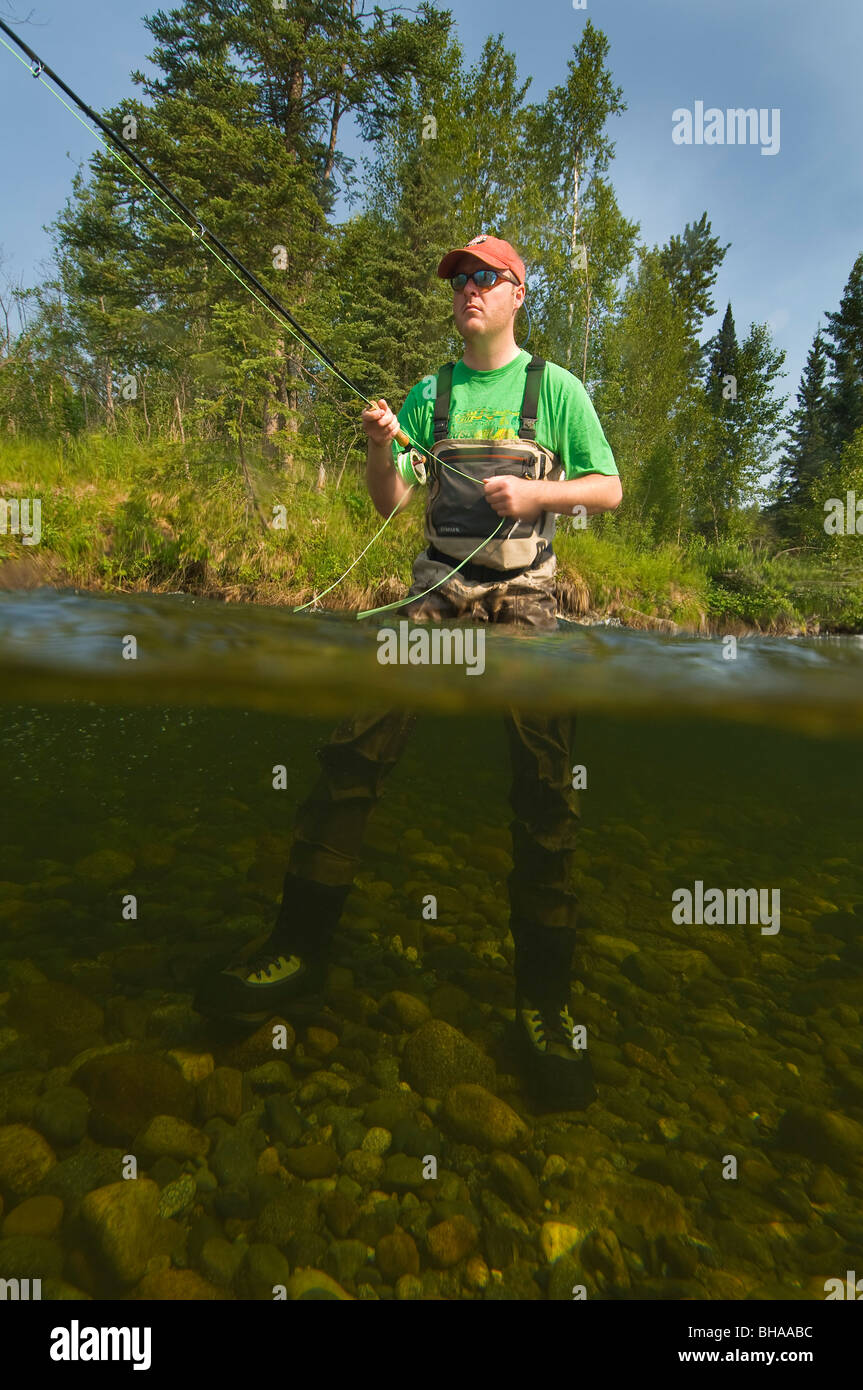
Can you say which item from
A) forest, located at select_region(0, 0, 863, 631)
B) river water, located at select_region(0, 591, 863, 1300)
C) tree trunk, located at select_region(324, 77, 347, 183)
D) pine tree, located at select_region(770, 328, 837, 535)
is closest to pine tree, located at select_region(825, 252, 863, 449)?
pine tree, located at select_region(770, 328, 837, 535)

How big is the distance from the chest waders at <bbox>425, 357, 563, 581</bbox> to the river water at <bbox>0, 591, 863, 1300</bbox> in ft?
1.61

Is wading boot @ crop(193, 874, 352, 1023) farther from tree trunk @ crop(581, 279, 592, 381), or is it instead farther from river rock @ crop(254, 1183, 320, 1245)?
tree trunk @ crop(581, 279, 592, 381)

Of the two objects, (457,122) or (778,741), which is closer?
(778,741)

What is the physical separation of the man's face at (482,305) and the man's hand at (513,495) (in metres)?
0.77

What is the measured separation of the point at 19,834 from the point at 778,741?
8576 millimetres

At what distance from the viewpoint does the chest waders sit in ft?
10.1

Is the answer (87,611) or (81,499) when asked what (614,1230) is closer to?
(87,611)

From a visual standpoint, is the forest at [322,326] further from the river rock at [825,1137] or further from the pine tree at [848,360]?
the pine tree at [848,360]

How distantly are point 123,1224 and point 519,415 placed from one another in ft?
10.7

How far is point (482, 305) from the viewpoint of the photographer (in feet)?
9.79

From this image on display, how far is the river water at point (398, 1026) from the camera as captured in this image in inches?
68.6

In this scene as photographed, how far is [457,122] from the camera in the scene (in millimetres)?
18203

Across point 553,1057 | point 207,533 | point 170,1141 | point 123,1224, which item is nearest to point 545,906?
point 553,1057
